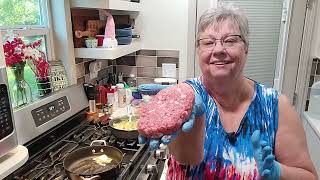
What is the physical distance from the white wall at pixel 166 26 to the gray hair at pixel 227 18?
4.05 ft

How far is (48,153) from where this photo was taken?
4.22ft

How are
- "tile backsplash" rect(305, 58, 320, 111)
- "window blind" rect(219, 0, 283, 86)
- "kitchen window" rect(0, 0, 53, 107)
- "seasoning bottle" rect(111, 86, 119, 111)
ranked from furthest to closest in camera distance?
"window blind" rect(219, 0, 283, 86) → "tile backsplash" rect(305, 58, 320, 111) → "seasoning bottle" rect(111, 86, 119, 111) → "kitchen window" rect(0, 0, 53, 107)

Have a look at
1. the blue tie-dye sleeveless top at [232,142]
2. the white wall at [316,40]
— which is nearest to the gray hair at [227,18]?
the blue tie-dye sleeveless top at [232,142]

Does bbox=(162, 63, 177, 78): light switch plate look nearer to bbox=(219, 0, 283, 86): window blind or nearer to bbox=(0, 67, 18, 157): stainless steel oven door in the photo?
bbox=(219, 0, 283, 86): window blind

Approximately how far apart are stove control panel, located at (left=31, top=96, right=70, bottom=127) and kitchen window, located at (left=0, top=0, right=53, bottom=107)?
92 mm

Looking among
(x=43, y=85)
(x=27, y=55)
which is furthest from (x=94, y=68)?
(x=27, y=55)

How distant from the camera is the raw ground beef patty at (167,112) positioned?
0.62 metres

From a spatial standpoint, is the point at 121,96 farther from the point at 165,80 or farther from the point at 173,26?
the point at 173,26

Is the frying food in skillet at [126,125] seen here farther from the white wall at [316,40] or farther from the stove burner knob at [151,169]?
the white wall at [316,40]

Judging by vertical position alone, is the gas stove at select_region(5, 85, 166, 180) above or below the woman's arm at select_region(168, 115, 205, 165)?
below

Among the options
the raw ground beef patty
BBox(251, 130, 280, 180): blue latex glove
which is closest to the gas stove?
the raw ground beef patty

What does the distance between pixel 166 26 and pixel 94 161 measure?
1276 millimetres

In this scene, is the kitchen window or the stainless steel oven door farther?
the kitchen window

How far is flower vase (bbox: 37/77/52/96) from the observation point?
4.76 feet
